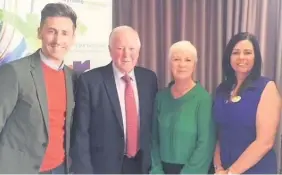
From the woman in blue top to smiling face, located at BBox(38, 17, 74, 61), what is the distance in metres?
0.93

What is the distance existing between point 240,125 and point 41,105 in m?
1.08

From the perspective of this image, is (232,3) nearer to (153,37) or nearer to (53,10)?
(153,37)

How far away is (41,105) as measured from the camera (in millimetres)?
2061

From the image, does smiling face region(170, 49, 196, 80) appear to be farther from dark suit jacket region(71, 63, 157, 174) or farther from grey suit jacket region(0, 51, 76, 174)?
grey suit jacket region(0, 51, 76, 174)

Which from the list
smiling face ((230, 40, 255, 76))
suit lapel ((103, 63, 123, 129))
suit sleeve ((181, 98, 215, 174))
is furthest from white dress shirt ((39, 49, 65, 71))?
smiling face ((230, 40, 255, 76))

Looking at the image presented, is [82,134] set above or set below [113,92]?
below

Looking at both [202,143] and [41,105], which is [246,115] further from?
[41,105]

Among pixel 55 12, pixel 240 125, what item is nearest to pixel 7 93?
pixel 55 12

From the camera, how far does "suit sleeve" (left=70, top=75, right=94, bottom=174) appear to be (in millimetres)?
2211

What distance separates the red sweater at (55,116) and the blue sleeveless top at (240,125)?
34.4 inches

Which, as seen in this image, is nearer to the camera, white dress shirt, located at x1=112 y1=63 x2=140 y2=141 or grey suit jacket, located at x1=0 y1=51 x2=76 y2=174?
grey suit jacket, located at x1=0 y1=51 x2=76 y2=174

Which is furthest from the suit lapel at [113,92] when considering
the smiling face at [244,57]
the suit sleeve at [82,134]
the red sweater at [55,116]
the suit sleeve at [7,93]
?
the smiling face at [244,57]

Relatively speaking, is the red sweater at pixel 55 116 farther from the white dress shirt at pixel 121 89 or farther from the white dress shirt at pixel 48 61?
the white dress shirt at pixel 121 89

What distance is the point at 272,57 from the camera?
289cm
